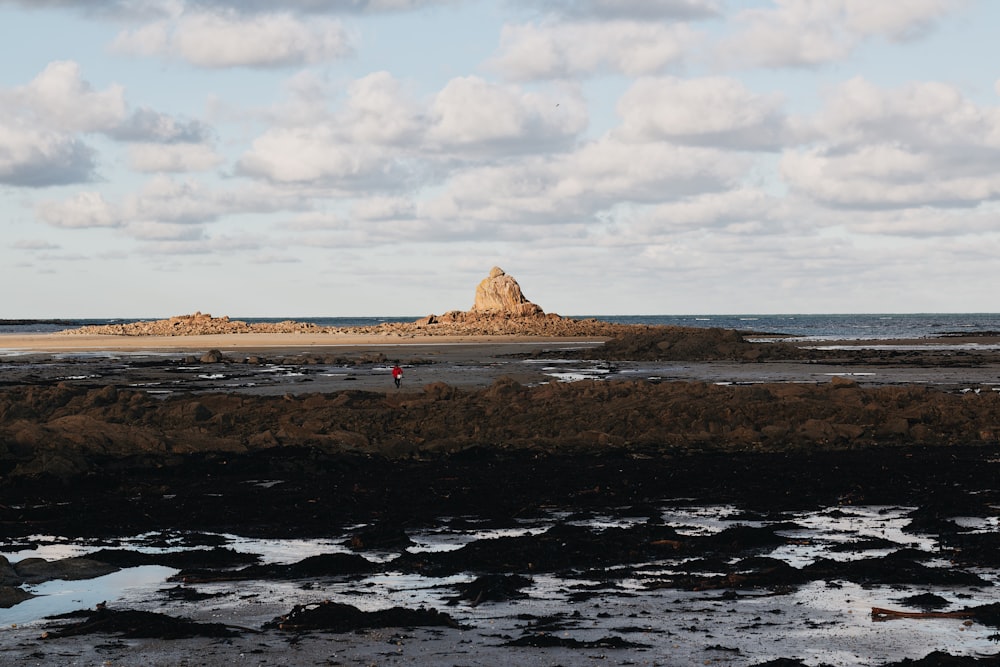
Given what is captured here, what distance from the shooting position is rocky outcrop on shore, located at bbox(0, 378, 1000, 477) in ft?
67.2

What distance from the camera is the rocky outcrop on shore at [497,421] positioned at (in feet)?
67.2

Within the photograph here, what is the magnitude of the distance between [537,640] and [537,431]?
45.2 ft

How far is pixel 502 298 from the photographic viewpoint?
121938 mm

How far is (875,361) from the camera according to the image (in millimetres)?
55812

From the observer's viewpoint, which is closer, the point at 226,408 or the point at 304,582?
the point at 304,582

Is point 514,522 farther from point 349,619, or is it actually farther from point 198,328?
point 198,328

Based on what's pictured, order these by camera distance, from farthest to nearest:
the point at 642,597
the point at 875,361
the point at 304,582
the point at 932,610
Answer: the point at 875,361, the point at 304,582, the point at 642,597, the point at 932,610

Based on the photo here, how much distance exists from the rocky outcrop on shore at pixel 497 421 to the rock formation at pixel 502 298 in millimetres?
92896

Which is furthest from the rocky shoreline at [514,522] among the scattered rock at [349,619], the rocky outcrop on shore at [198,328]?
the rocky outcrop on shore at [198,328]

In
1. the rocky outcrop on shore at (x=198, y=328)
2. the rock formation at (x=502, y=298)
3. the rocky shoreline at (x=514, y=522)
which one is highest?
the rock formation at (x=502, y=298)

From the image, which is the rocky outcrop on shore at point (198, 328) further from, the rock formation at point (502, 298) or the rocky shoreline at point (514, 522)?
the rocky shoreline at point (514, 522)

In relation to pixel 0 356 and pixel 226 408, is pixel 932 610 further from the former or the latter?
pixel 0 356

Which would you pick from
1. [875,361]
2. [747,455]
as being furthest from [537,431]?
[875,361]

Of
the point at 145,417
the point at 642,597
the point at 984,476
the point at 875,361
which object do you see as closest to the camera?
the point at 642,597
